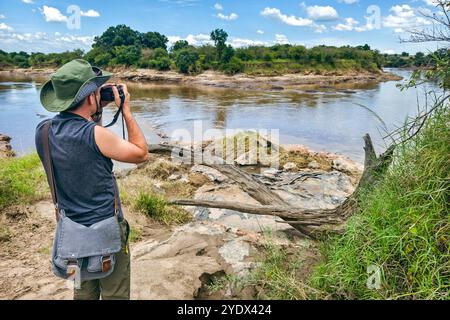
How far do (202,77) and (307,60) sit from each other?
14328mm

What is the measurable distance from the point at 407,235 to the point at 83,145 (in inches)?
78.4

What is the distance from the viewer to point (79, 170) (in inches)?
73.7

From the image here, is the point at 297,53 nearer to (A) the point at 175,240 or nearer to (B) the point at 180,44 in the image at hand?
(B) the point at 180,44

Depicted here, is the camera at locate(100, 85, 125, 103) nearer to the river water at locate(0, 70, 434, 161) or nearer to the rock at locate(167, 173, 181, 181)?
the rock at locate(167, 173, 181, 181)

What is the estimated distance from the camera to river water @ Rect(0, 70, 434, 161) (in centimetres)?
1274

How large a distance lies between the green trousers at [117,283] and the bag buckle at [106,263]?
0.12 m

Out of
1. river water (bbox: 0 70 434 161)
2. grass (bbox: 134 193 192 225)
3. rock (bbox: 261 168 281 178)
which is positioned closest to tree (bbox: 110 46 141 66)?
river water (bbox: 0 70 434 161)

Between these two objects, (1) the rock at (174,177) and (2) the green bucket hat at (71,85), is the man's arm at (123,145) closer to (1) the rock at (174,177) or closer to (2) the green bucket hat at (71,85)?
(2) the green bucket hat at (71,85)

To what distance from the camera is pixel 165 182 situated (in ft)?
21.9

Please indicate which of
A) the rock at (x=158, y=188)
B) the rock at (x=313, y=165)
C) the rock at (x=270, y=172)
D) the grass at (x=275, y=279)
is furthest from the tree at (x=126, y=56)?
the grass at (x=275, y=279)

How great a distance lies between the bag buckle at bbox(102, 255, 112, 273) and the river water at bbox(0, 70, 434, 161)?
8962 mm

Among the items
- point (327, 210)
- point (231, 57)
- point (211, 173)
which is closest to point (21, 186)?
point (211, 173)

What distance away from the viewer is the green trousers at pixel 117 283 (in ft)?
6.91
